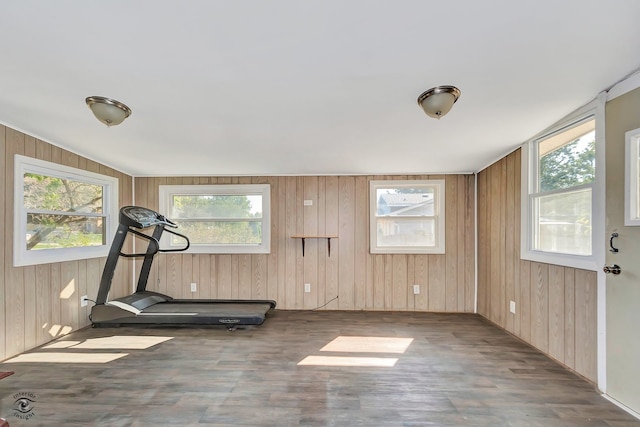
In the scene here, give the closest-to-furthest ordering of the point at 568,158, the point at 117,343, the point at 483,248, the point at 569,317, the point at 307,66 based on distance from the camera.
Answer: the point at 307,66 < the point at 569,317 < the point at 568,158 < the point at 117,343 < the point at 483,248

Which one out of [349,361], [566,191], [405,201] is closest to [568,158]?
A: [566,191]

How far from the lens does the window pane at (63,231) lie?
2.89 m

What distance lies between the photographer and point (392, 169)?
3.87m

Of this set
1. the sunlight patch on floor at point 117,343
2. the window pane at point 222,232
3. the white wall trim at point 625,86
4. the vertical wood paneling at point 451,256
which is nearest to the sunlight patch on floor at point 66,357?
the sunlight patch on floor at point 117,343

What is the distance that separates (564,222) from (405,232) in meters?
1.85

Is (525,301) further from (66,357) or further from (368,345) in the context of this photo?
(66,357)

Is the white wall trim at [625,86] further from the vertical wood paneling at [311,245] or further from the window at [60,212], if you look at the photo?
the window at [60,212]

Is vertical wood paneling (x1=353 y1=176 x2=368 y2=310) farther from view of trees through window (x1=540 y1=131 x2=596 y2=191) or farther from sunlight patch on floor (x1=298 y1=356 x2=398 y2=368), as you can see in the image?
view of trees through window (x1=540 y1=131 x2=596 y2=191)

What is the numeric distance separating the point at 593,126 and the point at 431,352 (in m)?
2.38

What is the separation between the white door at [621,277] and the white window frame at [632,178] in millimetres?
33

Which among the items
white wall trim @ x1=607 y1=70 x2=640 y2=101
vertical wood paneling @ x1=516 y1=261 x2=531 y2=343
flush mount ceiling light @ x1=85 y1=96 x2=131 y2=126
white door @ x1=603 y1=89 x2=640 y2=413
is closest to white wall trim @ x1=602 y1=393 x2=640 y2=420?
white door @ x1=603 y1=89 x2=640 y2=413

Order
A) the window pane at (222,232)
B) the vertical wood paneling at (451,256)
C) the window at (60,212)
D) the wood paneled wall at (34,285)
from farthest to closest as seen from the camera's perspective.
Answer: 1. the window pane at (222,232)
2. the vertical wood paneling at (451,256)
3. the window at (60,212)
4. the wood paneled wall at (34,285)

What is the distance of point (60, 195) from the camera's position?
3.21 meters

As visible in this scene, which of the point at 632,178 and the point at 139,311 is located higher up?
the point at 632,178
